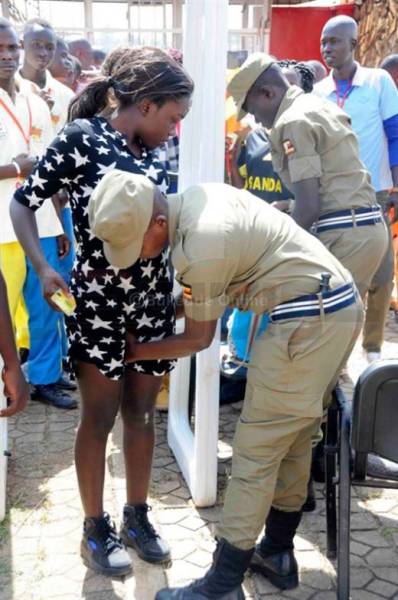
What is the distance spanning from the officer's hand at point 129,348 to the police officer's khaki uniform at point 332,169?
105 centimetres

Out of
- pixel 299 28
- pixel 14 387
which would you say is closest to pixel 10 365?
pixel 14 387

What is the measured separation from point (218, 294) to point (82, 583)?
4.02 ft

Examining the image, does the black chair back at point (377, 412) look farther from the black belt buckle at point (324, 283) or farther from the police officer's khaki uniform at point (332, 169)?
the police officer's khaki uniform at point (332, 169)

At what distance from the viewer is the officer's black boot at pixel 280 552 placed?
2.44 metres

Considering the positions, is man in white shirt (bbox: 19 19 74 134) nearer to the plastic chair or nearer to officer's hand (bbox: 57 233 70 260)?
officer's hand (bbox: 57 233 70 260)

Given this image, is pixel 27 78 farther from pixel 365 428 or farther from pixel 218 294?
pixel 365 428

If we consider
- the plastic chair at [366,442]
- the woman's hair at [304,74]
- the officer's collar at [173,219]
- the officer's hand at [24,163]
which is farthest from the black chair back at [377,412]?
the woman's hair at [304,74]

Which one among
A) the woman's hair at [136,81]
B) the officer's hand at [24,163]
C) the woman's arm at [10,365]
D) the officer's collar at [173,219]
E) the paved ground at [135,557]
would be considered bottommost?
the paved ground at [135,557]

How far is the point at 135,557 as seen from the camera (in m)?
2.62

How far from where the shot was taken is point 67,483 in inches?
126

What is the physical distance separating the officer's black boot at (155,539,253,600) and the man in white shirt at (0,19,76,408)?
1.89 metres

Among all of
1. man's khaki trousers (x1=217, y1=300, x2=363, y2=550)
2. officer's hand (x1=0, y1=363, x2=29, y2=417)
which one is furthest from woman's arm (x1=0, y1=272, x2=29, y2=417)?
man's khaki trousers (x1=217, y1=300, x2=363, y2=550)

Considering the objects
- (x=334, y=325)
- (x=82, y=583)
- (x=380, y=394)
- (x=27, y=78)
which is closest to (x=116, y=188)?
(x=334, y=325)

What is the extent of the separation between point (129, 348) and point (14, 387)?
0.45 meters
